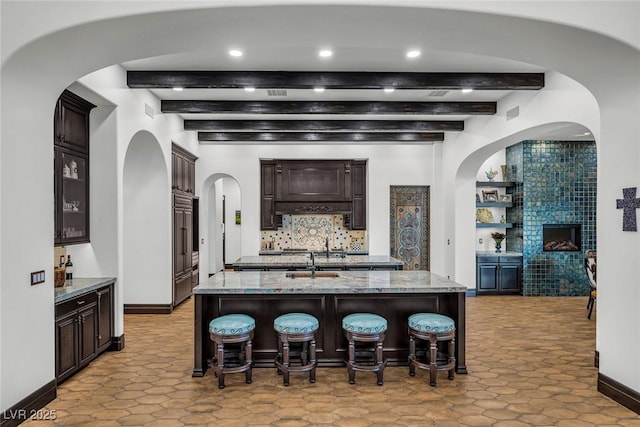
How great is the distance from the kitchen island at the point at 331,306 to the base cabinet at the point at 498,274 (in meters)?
4.85

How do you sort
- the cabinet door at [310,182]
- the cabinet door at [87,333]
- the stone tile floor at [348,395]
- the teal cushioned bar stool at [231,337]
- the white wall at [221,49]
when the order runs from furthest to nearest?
the cabinet door at [310,182]
the cabinet door at [87,333]
the teal cushioned bar stool at [231,337]
the stone tile floor at [348,395]
the white wall at [221,49]

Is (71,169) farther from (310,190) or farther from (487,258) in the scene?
(487,258)

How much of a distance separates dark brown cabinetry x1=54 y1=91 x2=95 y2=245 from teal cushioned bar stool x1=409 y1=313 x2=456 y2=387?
145 inches

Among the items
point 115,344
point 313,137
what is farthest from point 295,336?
point 313,137

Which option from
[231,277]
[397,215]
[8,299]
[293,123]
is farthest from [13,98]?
[397,215]

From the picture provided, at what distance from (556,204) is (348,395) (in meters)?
7.04

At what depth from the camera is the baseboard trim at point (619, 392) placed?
12.2 feet

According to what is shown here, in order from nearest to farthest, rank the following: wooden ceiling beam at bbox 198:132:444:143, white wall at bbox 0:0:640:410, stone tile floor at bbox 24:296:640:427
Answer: white wall at bbox 0:0:640:410 < stone tile floor at bbox 24:296:640:427 < wooden ceiling beam at bbox 198:132:444:143

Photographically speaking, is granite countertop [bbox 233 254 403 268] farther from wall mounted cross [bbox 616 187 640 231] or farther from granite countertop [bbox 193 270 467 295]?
wall mounted cross [bbox 616 187 640 231]

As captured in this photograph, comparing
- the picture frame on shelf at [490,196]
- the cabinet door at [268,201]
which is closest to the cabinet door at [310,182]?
the cabinet door at [268,201]

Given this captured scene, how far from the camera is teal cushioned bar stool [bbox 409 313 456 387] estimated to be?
4273mm

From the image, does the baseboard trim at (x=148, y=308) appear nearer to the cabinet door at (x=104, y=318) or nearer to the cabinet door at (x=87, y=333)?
the cabinet door at (x=104, y=318)

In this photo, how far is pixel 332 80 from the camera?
18.3ft

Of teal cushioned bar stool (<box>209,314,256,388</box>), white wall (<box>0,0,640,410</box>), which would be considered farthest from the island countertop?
white wall (<box>0,0,640,410</box>)
